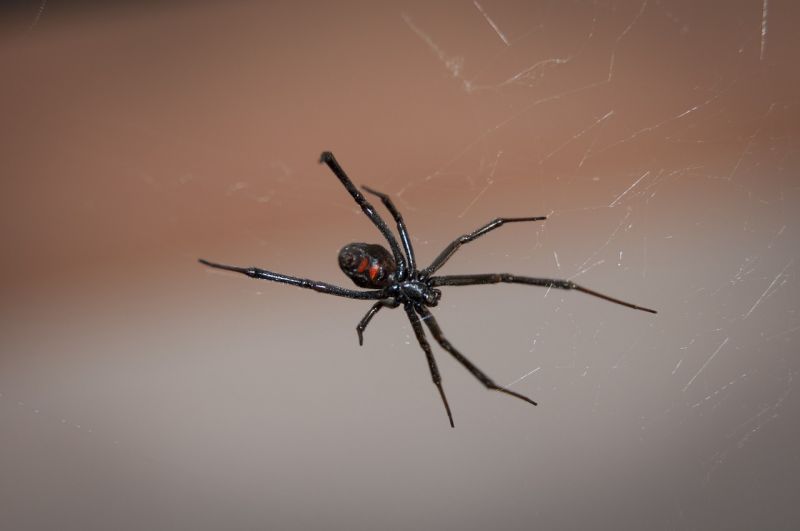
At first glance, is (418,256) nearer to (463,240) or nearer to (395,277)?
(395,277)

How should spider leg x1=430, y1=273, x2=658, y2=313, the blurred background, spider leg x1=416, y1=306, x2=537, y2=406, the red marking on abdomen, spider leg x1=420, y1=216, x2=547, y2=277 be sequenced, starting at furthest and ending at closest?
the blurred background
the red marking on abdomen
spider leg x1=420, y1=216, x2=547, y2=277
spider leg x1=416, y1=306, x2=537, y2=406
spider leg x1=430, y1=273, x2=658, y2=313

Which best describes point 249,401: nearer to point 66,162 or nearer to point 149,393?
point 149,393

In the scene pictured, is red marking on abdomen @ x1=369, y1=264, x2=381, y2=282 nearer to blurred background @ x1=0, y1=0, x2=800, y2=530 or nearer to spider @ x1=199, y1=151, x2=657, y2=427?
spider @ x1=199, y1=151, x2=657, y2=427

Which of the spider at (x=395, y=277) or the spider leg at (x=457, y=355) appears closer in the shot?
the spider leg at (x=457, y=355)

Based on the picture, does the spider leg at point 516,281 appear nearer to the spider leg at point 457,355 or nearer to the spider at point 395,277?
the spider at point 395,277

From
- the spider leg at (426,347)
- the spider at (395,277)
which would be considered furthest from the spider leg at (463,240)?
the spider leg at (426,347)

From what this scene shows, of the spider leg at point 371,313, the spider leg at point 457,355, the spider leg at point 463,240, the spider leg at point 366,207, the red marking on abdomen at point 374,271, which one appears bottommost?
the spider leg at point 457,355

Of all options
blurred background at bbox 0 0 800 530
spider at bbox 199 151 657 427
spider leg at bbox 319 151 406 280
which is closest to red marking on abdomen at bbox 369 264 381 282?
spider at bbox 199 151 657 427
